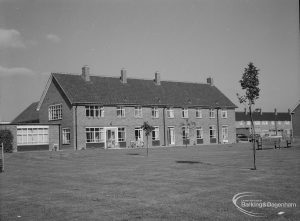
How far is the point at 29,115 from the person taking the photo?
6228cm

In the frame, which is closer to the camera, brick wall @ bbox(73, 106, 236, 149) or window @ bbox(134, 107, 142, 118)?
brick wall @ bbox(73, 106, 236, 149)

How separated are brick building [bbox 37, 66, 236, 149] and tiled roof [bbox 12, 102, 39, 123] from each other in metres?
8.00

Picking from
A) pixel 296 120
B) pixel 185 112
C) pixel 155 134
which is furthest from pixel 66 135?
pixel 296 120

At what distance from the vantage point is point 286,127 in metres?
116

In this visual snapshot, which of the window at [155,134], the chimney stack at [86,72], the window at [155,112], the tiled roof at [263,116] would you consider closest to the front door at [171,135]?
the window at [155,134]

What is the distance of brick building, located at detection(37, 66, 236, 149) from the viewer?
46.0m

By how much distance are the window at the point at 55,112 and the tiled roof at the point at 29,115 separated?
956cm

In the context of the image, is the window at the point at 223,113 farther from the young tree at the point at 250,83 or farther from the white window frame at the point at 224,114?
the young tree at the point at 250,83

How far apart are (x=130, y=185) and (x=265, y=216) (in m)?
5.96

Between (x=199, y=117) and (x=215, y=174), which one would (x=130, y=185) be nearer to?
(x=215, y=174)

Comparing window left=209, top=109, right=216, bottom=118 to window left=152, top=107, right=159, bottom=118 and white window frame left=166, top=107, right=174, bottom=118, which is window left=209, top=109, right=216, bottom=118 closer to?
white window frame left=166, top=107, right=174, bottom=118

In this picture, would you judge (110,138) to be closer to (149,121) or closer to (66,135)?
(66,135)

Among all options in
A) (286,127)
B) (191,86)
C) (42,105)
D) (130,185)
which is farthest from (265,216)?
(286,127)

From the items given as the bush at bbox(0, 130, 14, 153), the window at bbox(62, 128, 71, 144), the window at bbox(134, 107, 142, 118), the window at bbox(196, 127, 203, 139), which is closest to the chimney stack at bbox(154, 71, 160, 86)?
the window at bbox(134, 107, 142, 118)
